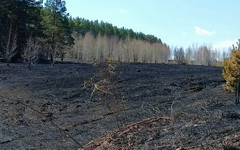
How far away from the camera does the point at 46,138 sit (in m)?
8.96

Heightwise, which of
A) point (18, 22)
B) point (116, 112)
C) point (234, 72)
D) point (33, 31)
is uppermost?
point (18, 22)

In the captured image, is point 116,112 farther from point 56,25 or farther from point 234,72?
point 56,25

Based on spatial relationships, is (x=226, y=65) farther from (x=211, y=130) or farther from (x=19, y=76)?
(x=19, y=76)

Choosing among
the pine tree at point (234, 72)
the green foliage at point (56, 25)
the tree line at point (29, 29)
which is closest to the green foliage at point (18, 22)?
the tree line at point (29, 29)

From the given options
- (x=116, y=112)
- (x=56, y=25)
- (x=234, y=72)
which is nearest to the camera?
(x=116, y=112)

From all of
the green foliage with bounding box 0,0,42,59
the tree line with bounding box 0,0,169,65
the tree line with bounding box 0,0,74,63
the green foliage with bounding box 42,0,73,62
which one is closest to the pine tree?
the tree line with bounding box 0,0,169,65

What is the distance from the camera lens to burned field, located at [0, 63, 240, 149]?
562cm

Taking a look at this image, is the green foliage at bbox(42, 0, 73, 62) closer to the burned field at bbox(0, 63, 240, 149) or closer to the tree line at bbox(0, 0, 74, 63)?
the tree line at bbox(0, 0, 74, 63)

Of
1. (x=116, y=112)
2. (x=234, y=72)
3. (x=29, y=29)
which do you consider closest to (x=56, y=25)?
(x=29, y=29)

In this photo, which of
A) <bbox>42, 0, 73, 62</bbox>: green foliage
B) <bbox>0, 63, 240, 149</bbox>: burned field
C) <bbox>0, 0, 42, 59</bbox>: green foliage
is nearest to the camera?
<bbox>0, 63, 240, 149</bbox>: burned field

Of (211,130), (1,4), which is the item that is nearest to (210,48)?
(1,4)

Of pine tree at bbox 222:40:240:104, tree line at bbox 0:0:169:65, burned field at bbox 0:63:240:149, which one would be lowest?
burned field at bbox 0:63:240:149

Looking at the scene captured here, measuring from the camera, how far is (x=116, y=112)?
22.6 feet

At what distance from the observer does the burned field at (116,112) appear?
18.4ft
